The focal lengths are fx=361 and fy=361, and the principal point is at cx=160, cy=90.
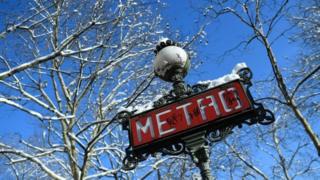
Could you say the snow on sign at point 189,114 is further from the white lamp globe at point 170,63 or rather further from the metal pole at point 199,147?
the white lamp globe at point 170,63

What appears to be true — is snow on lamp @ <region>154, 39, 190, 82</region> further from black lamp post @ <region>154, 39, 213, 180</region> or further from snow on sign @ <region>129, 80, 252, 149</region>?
snow on sign @ <region>129, 80, 252, 149</region>

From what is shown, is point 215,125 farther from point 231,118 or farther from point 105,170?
point 105,170

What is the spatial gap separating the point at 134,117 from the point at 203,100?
2.09 ft

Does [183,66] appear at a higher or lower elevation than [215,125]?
higher

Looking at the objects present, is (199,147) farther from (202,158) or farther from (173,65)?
(173,65)

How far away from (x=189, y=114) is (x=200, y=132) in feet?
0.60

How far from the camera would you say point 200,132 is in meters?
2.99

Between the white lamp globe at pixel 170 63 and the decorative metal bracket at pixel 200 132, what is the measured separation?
27 centimetres

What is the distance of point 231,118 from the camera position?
9.77ft

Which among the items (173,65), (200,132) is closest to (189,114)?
(200,132)

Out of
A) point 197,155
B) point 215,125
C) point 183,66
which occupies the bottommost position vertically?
point 197,155

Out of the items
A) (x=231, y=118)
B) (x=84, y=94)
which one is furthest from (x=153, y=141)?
(x=84, y=94)

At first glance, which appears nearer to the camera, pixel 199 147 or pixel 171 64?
pixel 199 147

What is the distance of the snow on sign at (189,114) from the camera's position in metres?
3.01
